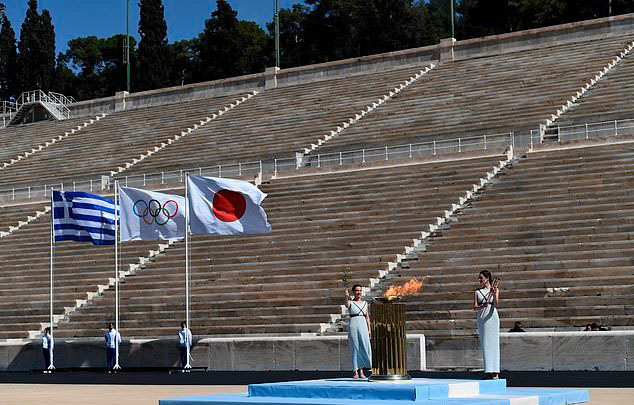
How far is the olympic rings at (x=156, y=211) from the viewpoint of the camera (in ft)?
80.7

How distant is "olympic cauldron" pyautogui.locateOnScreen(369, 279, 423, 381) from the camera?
1316 cm

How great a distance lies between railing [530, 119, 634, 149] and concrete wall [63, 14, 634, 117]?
1266 centimetres

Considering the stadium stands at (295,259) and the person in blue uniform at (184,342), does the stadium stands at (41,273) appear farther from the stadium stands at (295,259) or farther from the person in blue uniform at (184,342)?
the person in blue uniform at (184,342)

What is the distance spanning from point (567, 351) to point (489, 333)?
4.97 metres

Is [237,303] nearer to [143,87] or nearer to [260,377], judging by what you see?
[260,377]

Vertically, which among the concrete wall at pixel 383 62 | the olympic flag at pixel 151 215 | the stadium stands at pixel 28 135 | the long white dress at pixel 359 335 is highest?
the concrete wall at pixel 383 62

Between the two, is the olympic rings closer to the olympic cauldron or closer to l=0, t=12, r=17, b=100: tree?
the olympic cauldron

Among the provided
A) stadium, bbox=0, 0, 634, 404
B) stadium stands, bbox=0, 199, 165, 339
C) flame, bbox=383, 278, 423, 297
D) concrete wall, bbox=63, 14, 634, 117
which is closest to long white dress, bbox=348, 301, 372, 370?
stadium, bbox=0, 0, 634, 404

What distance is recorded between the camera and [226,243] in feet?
103

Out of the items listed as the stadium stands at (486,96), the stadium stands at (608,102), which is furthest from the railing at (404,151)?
the stadium stands at (608,102)

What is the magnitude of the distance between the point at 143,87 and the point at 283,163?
35.6 meters

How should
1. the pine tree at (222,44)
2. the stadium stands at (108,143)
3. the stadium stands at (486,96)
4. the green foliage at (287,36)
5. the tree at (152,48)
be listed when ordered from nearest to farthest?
the stadium stands at (486,96)
the stadium stands at (108,143)
the green foliage at (287,36)
the tree at (152,48)
the pine tree at (222,44)

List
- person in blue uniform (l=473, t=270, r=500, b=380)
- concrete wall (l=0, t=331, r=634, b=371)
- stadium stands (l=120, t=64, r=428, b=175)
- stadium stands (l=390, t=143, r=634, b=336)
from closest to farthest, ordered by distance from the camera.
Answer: person in blue uniform (l=473, t=270, r=500, b=380) < concrete wall (l=0, t=331, r=634, b=371) < stadium stands (l=390, t=143, r=634, b=336) < stadium stands (l=120, t=64, r=428, b=175)

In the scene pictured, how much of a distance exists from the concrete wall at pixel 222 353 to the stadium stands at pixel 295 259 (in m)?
1.80
